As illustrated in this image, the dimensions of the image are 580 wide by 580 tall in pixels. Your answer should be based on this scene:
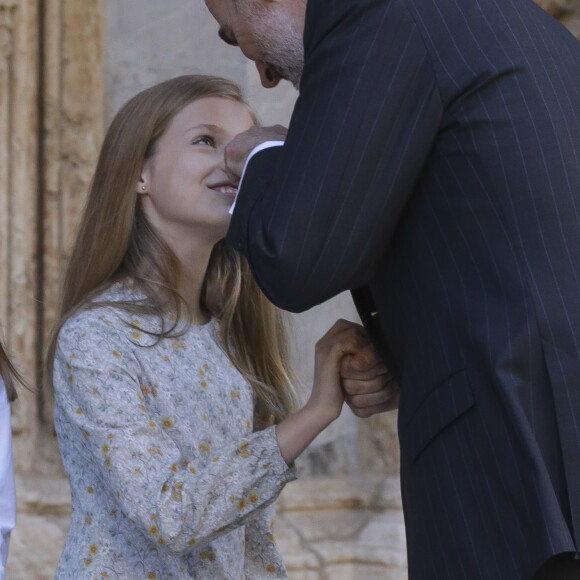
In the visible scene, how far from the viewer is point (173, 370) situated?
2.04 meters

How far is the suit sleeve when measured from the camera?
135 centimetres

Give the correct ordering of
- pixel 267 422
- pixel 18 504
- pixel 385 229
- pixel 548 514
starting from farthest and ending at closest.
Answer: pixel 18 504 < pixel 267 422 < pixel 385 229 < pixel 548 514

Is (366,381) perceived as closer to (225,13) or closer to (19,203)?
(225,13)

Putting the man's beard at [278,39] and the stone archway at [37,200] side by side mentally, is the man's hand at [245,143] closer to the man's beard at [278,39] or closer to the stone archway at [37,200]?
the man's beard at [278,39]

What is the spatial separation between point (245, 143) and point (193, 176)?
53cm

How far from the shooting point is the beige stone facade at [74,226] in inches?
132

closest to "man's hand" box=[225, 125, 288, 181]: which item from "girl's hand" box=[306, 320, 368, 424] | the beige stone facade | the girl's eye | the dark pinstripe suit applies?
the dark pinstripe suit

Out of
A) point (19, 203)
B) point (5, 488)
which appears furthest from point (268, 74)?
point (19, 203)

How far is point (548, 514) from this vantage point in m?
1.28

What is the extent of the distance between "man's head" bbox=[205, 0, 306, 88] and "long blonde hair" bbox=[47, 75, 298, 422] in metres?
0.58

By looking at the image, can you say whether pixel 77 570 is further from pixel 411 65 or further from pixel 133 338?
pixel 411 65

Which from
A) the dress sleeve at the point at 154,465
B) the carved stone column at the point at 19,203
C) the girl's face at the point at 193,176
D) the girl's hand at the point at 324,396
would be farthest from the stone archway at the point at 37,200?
the girl's hand at the point at 324,396

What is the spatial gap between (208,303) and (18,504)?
134 cm

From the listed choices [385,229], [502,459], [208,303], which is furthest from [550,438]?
[208,303]
